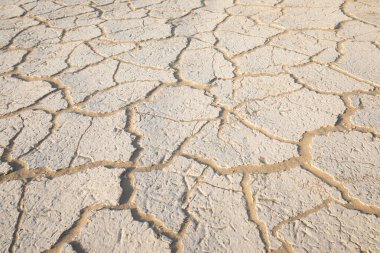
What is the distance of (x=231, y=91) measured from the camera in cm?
193

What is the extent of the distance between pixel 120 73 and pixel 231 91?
0.71m

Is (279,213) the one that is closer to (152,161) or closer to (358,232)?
(358,232)

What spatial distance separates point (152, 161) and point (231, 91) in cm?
68

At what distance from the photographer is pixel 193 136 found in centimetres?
162

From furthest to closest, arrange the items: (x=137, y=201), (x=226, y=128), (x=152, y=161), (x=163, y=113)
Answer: (x=163, y=113) → (x=226, y=128) → (x=152, y=161) → (x=137, y=201)

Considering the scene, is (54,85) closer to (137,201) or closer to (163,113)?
(163,113)

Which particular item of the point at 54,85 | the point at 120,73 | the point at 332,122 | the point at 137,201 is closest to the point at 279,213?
the point at 137,201

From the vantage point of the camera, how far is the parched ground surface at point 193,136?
1217 mm

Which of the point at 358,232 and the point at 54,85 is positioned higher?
the point at 358,232

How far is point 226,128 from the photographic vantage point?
1668 millimetres

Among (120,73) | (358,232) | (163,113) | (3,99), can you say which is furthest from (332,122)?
(3,99)

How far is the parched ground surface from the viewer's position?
1.22 meters

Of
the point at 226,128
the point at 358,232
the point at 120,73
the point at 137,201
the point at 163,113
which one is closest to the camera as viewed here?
the point at 358,232

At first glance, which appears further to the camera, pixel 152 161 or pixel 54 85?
pixel 54 85
